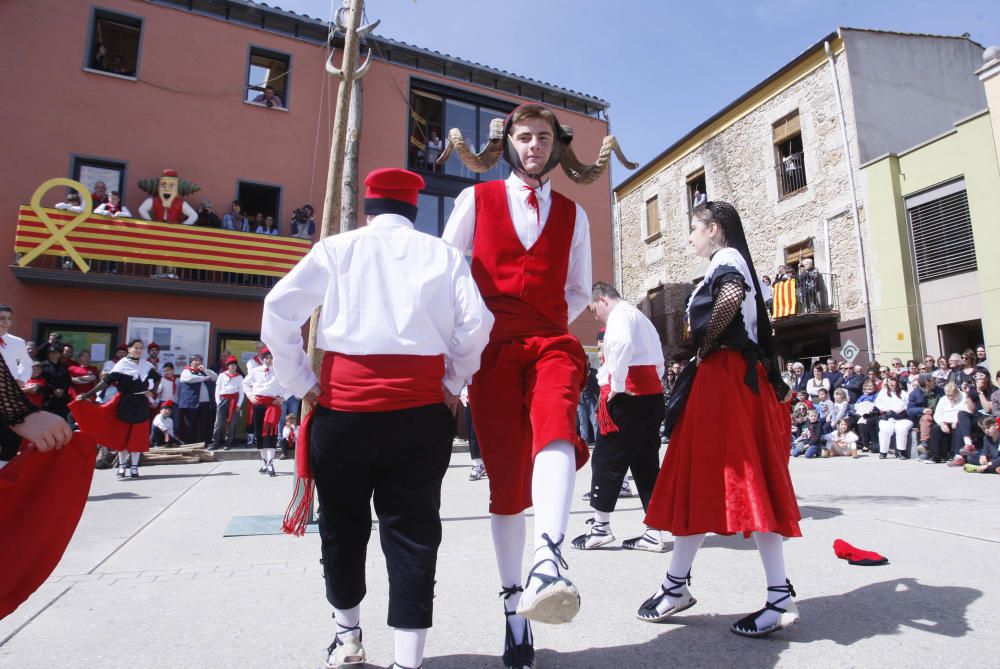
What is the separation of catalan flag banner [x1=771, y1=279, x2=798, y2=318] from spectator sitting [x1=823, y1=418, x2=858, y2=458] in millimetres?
6962

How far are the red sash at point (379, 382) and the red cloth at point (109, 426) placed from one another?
1.02m

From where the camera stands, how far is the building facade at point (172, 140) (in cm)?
1280

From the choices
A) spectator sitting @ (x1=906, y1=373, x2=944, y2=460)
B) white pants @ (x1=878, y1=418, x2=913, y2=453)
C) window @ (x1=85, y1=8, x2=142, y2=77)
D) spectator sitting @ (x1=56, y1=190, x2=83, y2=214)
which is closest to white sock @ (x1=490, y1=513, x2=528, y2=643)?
spectator sitting @ (x1=906, y1=373, x2=944, y2=460)

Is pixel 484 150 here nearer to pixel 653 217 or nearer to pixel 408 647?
pixel 408 647

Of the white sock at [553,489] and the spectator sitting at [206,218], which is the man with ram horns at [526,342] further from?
the spectator sitting at [206,218]

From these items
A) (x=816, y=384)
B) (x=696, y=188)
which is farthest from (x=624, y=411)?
(x=696, y=188)

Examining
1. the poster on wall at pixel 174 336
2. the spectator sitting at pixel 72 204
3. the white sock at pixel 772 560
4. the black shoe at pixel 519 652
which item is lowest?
the black shoe at pixel 519 652

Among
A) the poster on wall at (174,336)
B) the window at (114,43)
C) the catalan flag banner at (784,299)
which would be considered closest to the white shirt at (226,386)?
the poster on wall at (174,336)

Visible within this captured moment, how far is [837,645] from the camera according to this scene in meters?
2.22

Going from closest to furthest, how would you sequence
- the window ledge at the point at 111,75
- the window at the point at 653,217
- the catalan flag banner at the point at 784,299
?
the window ledge at the point at 111,75 → the catalan flag banner at the point at 784,299 → the window at the point at 653,217

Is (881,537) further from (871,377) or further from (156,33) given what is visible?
(156,33)

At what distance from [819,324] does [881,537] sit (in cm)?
1516

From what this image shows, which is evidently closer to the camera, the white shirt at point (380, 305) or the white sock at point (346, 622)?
the white shirt at point (380, 305)

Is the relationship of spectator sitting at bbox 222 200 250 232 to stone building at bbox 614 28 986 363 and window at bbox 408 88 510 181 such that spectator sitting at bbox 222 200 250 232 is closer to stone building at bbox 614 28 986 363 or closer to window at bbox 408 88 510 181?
window at bbox 408 88 510 181
